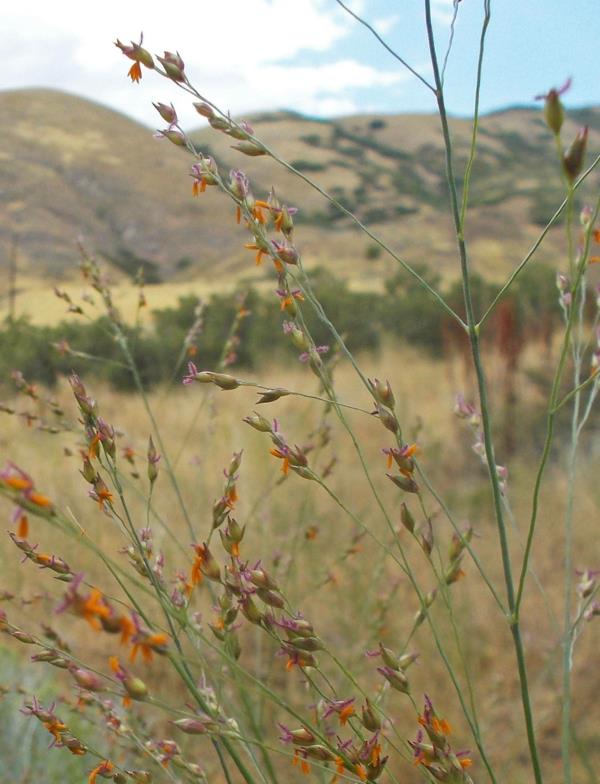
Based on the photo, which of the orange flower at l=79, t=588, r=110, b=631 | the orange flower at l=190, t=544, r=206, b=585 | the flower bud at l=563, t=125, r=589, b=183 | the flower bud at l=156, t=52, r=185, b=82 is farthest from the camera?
the flower bud at l=156, t=52, r=185, b=82

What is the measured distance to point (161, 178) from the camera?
8031 millimetres

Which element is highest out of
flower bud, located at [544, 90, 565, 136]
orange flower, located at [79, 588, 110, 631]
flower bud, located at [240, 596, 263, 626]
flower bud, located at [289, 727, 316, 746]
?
flower bud, located at [544, 90, 565, 136]

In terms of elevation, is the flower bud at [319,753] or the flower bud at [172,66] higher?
the flower bud at [172,66]

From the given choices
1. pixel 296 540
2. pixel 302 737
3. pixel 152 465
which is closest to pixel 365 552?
pixel 296 540

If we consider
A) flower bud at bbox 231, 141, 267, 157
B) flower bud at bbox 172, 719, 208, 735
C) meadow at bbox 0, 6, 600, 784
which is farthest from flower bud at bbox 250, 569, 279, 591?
flower bud at bbox 231, 141, 267, 157

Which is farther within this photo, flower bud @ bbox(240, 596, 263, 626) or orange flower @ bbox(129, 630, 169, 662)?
flower bud @ bbox(240, 596, 263, 626)

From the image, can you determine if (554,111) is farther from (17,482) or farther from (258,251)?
(17,482)

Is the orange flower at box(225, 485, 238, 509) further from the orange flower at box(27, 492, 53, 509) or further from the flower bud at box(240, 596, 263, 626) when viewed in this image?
the orange flower at box(27, 492, 53, 509)

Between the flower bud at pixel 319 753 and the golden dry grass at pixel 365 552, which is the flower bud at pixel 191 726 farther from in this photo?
the golden dry grass at pixel 365 552

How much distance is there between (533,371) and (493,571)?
13.4 ft

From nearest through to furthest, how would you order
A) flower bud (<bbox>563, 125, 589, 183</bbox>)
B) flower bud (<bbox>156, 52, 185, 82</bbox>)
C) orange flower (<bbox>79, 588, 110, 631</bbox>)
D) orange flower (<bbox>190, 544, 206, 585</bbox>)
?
1. orange flower (<bbox>79, 588, 110, 631</bbox>)
2. flower bud (<bbox>563, 125, 589, 183</bbox>)
3. orange flower (<bbox>190, 544, 206, 585</bbox>)
4. flower bud (<bbox>156, 52, 185, 82</bbox>)

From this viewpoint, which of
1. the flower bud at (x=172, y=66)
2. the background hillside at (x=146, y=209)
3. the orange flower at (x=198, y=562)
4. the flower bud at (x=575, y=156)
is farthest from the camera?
the background hillside at (x=146, y=209)

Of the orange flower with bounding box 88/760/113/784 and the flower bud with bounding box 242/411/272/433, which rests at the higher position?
the flower bud with bounding box 242/411/272/433

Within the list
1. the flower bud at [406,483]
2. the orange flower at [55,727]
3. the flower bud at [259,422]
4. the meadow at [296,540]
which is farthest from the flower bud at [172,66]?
the orange flower at [55,727]
